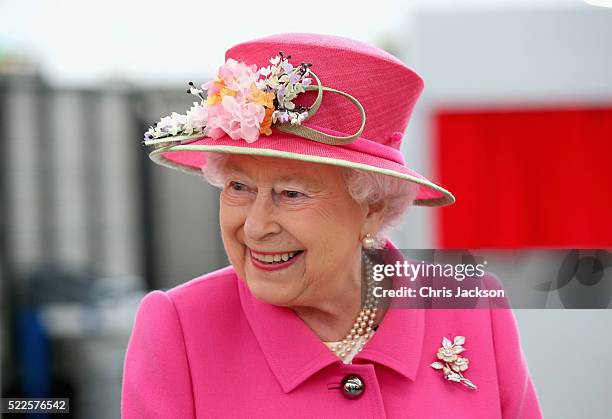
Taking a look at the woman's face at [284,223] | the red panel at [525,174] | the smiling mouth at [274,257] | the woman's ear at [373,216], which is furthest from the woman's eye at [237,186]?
the red panel at [525,174]

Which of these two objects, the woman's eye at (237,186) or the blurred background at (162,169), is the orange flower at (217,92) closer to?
the woman's eye at (237,186)

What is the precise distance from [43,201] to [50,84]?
63 cm

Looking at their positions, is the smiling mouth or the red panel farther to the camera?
the red panel

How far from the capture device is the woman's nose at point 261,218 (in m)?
1.18

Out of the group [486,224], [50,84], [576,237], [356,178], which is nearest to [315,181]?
[356,178]

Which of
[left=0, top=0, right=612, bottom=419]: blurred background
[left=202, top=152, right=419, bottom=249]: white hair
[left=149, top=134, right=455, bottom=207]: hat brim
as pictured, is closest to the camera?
[left=149, top=134, right=455, bottom=207]: hat brim

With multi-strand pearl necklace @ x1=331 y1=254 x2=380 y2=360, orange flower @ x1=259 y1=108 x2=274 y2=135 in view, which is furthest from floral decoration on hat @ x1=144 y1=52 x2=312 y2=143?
multi-strand pearl necklace @ x1=331 y1=254 x2=380 y2=360

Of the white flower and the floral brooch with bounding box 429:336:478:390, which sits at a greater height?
the white flower

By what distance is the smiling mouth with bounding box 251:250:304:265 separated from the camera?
1214 millimetres

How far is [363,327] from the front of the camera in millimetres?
1361

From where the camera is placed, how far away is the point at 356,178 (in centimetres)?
125

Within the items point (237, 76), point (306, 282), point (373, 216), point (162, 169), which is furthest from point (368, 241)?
point (162, 169)

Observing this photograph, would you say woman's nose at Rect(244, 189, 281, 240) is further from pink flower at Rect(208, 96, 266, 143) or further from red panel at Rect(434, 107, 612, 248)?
red panel at Rect(434, 107, 612, 248)

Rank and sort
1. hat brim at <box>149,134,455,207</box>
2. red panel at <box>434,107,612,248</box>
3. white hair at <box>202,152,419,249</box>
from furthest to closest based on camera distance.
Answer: red panel at <box>434,107,612,248</box> → white hair at <box>202,152,419,249</box> → hat brim at <box>149,134,455,207</box>
